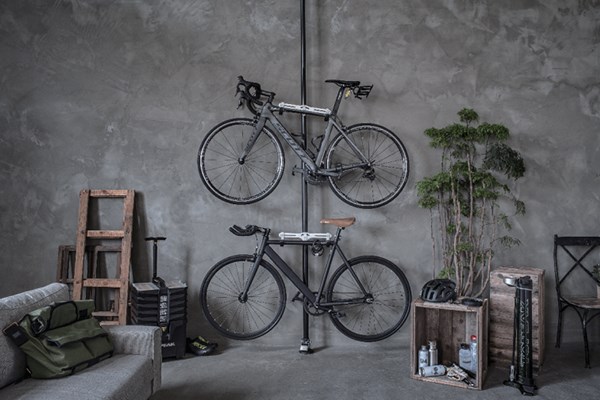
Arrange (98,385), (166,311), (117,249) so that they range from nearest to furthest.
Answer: (98,385), (166,311), (117,249)

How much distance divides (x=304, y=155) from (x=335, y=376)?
1.78 meters

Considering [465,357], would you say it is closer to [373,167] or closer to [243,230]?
[373,167]

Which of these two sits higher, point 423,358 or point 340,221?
A: point 340,221

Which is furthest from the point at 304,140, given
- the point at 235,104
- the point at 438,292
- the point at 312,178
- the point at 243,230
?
the point at 438,292

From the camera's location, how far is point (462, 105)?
4.36 metres

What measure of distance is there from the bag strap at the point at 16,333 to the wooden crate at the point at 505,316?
3.23 meters

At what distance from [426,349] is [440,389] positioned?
0.32 meters

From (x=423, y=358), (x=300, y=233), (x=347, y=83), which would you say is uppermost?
(x=347, y=83)

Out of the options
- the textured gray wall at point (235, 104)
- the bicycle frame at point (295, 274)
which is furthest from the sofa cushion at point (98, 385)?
the textured gray wall at point (235, 104)

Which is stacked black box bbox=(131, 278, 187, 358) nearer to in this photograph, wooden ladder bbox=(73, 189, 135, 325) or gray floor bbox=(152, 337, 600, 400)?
gray floor bbox=(152, 337, 600, 400)

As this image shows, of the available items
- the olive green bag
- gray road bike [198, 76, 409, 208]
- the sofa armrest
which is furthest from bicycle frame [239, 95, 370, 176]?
the olive green bag

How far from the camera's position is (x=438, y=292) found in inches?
135

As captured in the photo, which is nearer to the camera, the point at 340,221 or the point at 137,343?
the point at 137,343

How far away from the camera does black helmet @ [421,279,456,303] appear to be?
3420 mm
